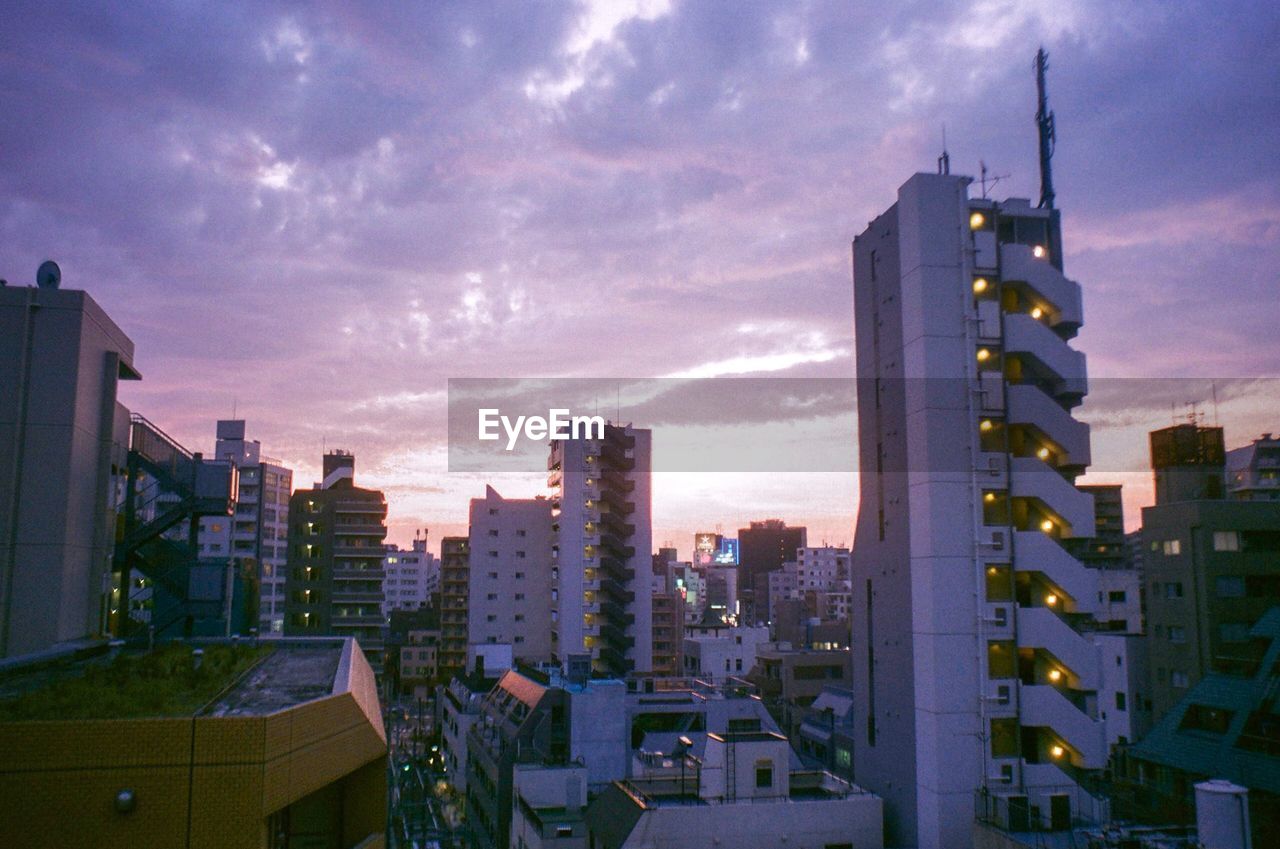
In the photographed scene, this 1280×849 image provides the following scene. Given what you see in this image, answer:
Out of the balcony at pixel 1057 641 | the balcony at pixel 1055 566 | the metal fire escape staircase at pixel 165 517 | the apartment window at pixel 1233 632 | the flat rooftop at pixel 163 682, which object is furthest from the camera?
the apartment window at pixel 1233 632

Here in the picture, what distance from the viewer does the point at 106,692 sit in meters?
11.9

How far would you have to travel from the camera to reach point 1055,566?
27.6 meters

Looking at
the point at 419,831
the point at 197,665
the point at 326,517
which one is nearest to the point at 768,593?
the point at 326,517

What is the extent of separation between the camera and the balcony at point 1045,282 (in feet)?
94.6

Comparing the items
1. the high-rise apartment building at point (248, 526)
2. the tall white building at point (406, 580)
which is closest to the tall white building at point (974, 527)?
the high-rise apartment building at point (248, 526)

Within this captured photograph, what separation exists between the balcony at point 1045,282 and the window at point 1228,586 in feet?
77.6

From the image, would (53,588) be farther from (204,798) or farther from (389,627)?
(389,627)

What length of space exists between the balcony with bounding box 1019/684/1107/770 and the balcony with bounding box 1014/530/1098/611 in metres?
3.01

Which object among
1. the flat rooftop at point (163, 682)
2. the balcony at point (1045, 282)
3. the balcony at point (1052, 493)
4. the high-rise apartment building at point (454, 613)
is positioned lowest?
the high-rise apartment building at point (454, 613)

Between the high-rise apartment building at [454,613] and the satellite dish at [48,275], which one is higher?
the satellite dish at [48,275]

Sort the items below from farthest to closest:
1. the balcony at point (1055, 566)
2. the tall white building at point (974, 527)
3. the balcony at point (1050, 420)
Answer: the balcony at point (1050, 420) → the balcony at point (1055, 566) → the tall white building at point (974, 527)

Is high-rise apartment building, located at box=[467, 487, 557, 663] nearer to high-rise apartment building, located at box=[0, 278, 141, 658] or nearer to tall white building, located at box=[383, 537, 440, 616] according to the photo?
high-rise apartment building, located at box=[0, 278, 141, 658]

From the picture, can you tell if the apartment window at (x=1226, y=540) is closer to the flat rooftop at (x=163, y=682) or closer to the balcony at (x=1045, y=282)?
the balcony at (x=1045, y=282)

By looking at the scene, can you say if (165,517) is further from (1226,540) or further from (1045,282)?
(1226,540)
